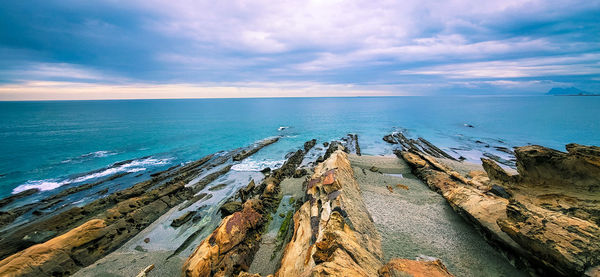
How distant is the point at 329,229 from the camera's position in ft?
26.8

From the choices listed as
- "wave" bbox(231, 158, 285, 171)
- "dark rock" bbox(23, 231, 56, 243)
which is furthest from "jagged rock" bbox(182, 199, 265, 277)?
"wave" bbox(231, 158, 285, 171)

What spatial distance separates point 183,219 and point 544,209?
63.6 feet

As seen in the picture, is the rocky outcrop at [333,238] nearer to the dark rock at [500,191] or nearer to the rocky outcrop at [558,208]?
the rocky outcrop at [558,208]

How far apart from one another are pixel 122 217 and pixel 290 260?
42.0 feet

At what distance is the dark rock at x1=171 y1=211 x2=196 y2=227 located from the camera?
1364 cm

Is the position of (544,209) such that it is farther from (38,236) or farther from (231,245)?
(38,236)

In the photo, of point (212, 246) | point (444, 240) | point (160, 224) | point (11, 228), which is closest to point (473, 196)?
point (444, 240)

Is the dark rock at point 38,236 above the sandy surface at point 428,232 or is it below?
below

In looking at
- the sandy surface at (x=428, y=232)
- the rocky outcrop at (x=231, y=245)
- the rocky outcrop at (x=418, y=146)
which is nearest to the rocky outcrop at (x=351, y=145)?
the rocky outcrop at (x=418, y=146)

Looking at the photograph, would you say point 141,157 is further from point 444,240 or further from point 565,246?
point 565,246

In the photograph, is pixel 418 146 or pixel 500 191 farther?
pixel 418 146

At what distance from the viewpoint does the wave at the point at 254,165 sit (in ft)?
83.6

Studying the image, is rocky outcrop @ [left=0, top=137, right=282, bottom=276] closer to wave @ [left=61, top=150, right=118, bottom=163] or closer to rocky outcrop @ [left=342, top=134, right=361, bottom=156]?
wave @ [left=61, top=150, right=118, bottom=163]

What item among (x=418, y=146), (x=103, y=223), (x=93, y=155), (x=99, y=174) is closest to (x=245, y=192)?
(x=103, y=223)
